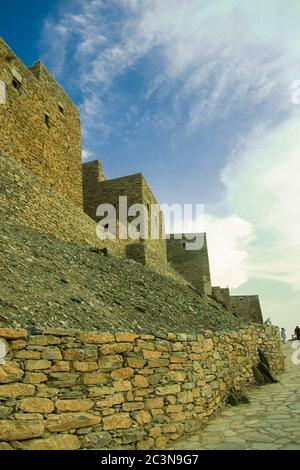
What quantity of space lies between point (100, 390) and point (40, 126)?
11.9 meters

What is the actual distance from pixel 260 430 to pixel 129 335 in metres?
2.94

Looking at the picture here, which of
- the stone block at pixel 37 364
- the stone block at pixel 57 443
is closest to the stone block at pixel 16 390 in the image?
the stone block at pixel 37 364

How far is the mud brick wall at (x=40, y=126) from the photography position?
1212 cm

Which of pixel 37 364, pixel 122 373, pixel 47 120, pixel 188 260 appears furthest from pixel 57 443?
→ pixel 188 260

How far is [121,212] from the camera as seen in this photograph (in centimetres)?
2052


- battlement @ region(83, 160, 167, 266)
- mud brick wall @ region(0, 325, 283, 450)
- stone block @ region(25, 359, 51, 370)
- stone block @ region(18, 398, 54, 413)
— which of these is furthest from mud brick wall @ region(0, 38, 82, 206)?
stone block @ region(18, 398, 54, 413)

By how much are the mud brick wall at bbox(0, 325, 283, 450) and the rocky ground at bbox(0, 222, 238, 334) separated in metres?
0.59

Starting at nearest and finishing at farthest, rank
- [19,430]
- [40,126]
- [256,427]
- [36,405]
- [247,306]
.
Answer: [19,430]
[36,405]
[256,427]
[40,126]
[247,306]

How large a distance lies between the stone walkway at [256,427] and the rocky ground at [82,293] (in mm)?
1996

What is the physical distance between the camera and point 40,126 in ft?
45.2

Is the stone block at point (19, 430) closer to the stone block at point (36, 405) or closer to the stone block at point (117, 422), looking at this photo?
the stone block at point (36, 405)

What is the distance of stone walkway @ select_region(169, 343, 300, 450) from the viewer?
5.18m

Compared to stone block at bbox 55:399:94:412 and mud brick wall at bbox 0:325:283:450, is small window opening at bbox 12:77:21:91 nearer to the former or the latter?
mud brick wall at bbox 0:325:283:450

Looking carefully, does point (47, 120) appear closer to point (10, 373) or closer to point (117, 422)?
point (10, 373)
